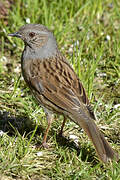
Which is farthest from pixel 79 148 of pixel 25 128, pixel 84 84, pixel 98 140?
pixel 84 84

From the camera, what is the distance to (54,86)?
504 cm

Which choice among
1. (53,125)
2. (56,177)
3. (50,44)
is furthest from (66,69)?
(56,177)

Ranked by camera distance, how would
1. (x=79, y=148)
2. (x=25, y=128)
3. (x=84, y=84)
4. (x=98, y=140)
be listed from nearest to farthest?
(x=98, y=140) < (x=79, y=148) < (x=25, y=128) < (x=84, y=84)

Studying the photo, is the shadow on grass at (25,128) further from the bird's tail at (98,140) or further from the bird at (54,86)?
the bird's tail at (98,140)

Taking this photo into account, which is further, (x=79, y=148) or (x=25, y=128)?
(x=25, y=128)

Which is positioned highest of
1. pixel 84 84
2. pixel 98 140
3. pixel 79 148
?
pixel 84 84

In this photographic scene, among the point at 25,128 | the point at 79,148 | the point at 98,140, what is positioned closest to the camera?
the point at 98,140

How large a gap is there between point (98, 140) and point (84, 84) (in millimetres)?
1547

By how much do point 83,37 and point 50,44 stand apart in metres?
1.49

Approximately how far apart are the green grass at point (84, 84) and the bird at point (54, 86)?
26cm

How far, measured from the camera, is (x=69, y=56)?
22.0ft

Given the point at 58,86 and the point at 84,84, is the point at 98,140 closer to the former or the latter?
the point at 58,86

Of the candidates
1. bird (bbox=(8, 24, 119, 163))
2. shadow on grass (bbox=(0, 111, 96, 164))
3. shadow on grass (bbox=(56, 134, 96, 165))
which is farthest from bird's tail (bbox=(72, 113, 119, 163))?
shadow on grass (bbox=(0, 111, 96, 164))

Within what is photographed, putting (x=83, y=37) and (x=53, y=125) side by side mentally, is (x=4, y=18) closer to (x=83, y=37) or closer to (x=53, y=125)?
(x=83, y=37)
